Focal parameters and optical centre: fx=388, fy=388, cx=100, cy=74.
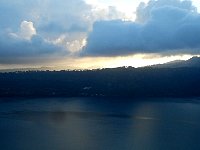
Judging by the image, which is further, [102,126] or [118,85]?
[118,85]

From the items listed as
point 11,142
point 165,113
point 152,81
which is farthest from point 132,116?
point 152,81

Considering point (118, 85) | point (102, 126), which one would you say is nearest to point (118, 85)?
point (118, 85)

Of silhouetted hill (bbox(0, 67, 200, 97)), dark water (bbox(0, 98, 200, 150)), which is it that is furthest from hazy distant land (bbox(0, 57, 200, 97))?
dark water (bbox(0, 98, 200, 150))

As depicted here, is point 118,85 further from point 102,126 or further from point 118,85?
point 102,126

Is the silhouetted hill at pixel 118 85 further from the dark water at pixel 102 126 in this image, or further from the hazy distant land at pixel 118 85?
the dark water at pixel 102 126

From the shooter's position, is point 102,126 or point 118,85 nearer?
point 102,126

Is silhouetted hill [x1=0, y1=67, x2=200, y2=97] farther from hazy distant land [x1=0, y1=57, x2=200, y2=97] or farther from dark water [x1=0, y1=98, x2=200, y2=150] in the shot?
dark water [x1=0, y1=98, x2=200, y2=150]
